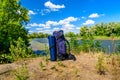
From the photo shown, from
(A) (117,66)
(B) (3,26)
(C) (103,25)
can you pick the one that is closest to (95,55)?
(A) (117,66)

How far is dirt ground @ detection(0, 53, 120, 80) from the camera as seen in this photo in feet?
31.4

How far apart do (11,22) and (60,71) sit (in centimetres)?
2131

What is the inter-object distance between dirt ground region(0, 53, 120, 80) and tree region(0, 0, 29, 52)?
18.3m

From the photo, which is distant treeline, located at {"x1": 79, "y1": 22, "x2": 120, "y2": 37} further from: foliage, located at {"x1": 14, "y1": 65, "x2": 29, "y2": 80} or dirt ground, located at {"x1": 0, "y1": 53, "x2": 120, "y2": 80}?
foliage, located at {"x1": 14, "y1": 65, "x2": 29, "y2": 80}

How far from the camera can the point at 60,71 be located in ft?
33.8

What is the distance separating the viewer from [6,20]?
31.2 m

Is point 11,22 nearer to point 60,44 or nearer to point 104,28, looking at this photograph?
point 60,44

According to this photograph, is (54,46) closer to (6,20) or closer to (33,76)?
(33,76)

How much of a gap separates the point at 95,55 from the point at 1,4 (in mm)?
20155

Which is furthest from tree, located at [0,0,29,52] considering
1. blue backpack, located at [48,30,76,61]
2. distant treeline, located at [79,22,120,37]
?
distant treeline, located at [79,22,120,37]

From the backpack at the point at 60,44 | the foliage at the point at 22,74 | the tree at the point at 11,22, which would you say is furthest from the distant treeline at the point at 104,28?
the foliage at the point at 22,74

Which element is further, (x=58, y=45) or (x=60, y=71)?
(x=58, y=45)

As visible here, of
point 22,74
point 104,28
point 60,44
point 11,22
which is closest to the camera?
point 22,74

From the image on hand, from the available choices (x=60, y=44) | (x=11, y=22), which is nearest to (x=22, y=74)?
(x=60, y=44)
